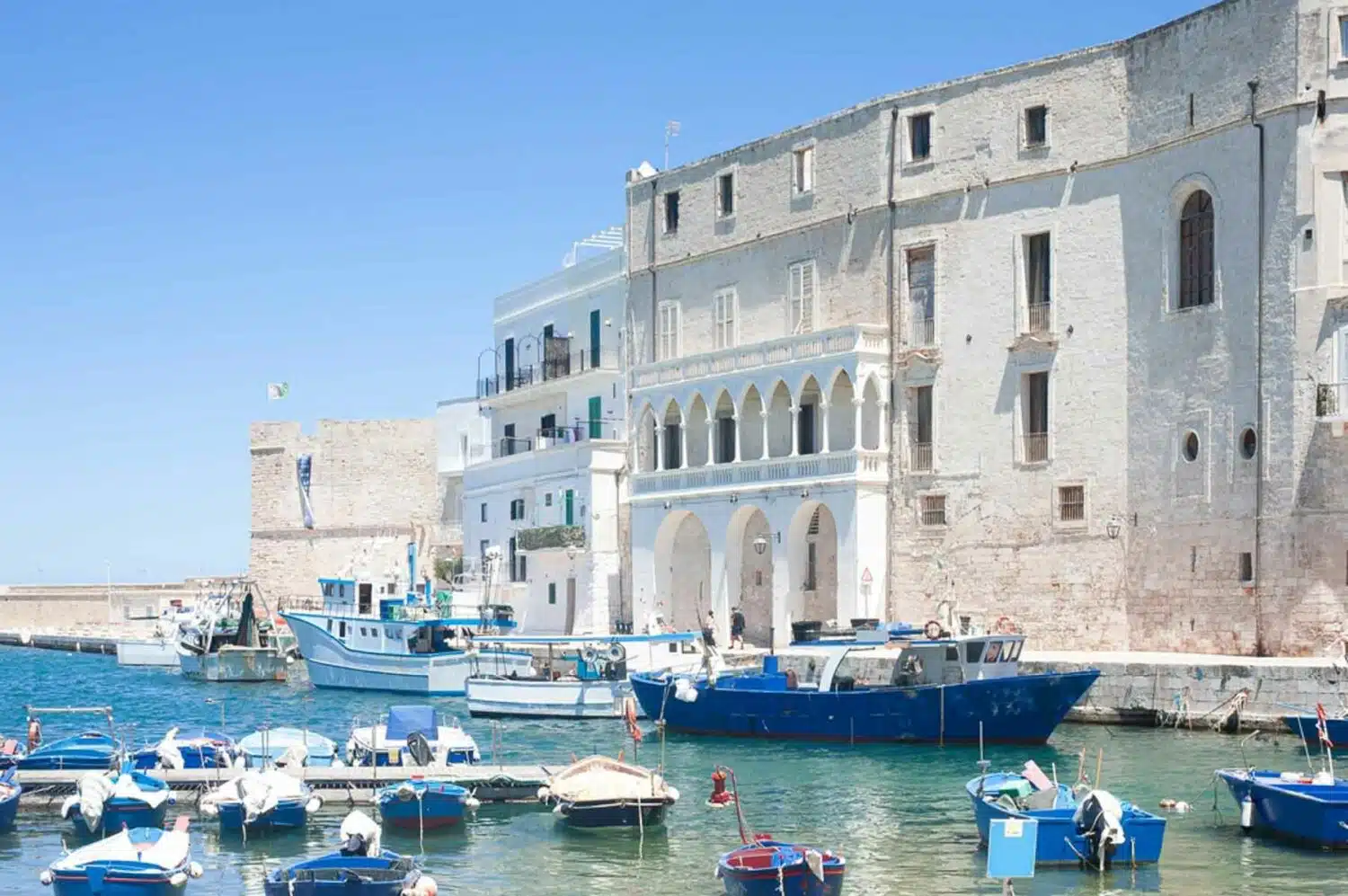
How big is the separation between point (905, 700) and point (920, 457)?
11.1 m

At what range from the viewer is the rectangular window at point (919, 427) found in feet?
139

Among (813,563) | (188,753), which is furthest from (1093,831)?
(813,563)

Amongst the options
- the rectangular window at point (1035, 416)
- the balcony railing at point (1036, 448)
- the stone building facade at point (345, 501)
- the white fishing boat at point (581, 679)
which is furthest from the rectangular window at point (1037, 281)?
the stone building facade at point (345, 501)

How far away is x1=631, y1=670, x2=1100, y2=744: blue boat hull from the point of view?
31.4 m

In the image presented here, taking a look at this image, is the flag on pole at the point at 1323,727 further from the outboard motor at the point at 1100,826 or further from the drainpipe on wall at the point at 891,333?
the drainpipe on wall at the point at 891,333

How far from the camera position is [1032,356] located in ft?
131

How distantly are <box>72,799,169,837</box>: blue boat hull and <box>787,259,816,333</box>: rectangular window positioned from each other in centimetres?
2410

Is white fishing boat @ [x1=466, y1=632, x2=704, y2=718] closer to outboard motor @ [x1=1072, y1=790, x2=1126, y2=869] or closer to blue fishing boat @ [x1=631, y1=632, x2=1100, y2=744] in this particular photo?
blue fishing boat @ [x1=631, y1=632, x2=1100, y2=744]

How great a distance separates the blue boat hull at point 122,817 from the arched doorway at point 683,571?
24.8m

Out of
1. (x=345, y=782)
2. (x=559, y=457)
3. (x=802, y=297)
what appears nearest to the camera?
(x=345, y=782)

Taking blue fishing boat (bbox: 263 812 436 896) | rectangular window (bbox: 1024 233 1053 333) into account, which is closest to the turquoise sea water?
blue fishing boat (bbox: 263 812 436 896)

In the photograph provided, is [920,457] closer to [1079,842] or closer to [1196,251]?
[1196,251]

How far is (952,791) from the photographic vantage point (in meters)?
27.1

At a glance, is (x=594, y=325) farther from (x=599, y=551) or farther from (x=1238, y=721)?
(x=1238, y=721)
